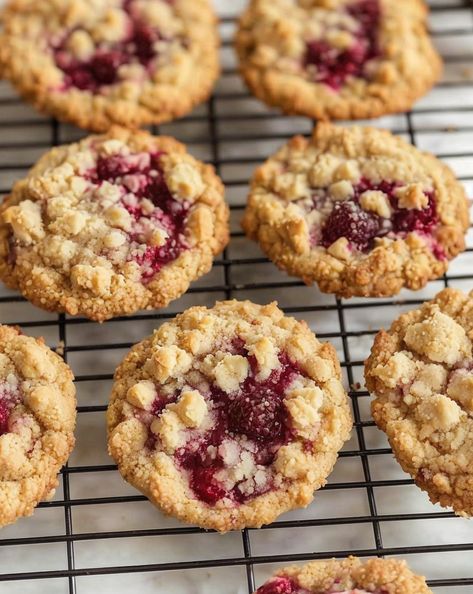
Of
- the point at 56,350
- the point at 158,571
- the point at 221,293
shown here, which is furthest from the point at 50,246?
the point at 158,571

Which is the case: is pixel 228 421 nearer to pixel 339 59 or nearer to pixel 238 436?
pixel 238 436

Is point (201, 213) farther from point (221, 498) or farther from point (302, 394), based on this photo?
point (221, 498)

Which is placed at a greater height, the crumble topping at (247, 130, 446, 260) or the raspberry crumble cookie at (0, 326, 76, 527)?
the crumble topping at (247, 130, 446, 260)

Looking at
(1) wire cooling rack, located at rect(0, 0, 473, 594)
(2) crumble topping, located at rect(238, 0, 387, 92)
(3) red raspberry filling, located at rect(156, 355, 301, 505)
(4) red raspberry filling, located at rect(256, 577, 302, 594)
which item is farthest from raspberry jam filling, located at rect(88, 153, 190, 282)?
(4) red raspberry filling, located at rect(256, 577, 302, 594)

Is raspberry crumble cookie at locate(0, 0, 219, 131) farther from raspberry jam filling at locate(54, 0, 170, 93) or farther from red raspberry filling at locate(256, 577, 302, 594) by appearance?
red raspberry filling at locate(256, 577, 302, 594)

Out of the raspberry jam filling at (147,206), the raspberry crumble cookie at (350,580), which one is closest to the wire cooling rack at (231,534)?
the raspberry crumble cookie at (350,580)

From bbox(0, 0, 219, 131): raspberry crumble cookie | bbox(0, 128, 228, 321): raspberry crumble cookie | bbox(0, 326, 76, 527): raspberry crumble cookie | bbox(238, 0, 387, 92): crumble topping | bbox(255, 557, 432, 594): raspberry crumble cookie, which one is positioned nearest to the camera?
bbox(255, 557, 432, 594): raspberry crumble cookie

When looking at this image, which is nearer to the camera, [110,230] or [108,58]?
[110,230]

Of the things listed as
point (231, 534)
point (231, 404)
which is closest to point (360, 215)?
point (231, 404)
